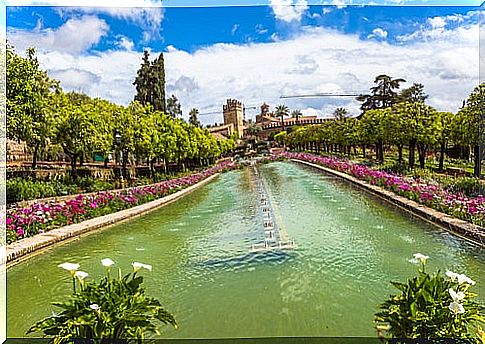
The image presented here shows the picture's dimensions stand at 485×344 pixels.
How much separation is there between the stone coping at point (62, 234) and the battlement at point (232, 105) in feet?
9.08

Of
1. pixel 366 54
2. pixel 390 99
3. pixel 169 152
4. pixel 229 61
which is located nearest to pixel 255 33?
pixel 229 61

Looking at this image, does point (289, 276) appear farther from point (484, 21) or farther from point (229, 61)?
point (229, 61)

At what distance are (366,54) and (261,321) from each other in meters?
4.32

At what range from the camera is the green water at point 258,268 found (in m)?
2.97

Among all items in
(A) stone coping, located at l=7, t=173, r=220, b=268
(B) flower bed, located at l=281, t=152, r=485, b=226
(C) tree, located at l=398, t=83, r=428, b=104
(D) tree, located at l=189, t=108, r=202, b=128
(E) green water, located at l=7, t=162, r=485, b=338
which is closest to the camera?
(E) green water, located at l=7, t=162, r=485, b=338

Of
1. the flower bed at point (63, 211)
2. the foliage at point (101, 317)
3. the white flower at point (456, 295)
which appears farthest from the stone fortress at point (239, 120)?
the white flower at point (456, 295)

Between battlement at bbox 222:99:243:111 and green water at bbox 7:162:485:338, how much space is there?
293 cm

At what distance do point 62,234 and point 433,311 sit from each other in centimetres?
454

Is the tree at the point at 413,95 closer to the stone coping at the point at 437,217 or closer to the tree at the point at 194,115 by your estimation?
the stone coping at the point at 437,217

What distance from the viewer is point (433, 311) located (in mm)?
2092

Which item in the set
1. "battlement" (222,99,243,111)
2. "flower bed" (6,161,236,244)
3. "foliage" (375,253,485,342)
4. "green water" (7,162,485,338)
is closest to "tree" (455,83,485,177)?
"green water" (7,162,485,338)

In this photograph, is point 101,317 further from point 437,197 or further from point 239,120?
point 239,120

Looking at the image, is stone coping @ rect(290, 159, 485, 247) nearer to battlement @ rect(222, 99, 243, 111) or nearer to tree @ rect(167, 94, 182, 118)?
battlement @ rect(222, 99, 243, 111)

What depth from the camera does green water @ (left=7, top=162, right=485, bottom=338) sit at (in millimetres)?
2975
